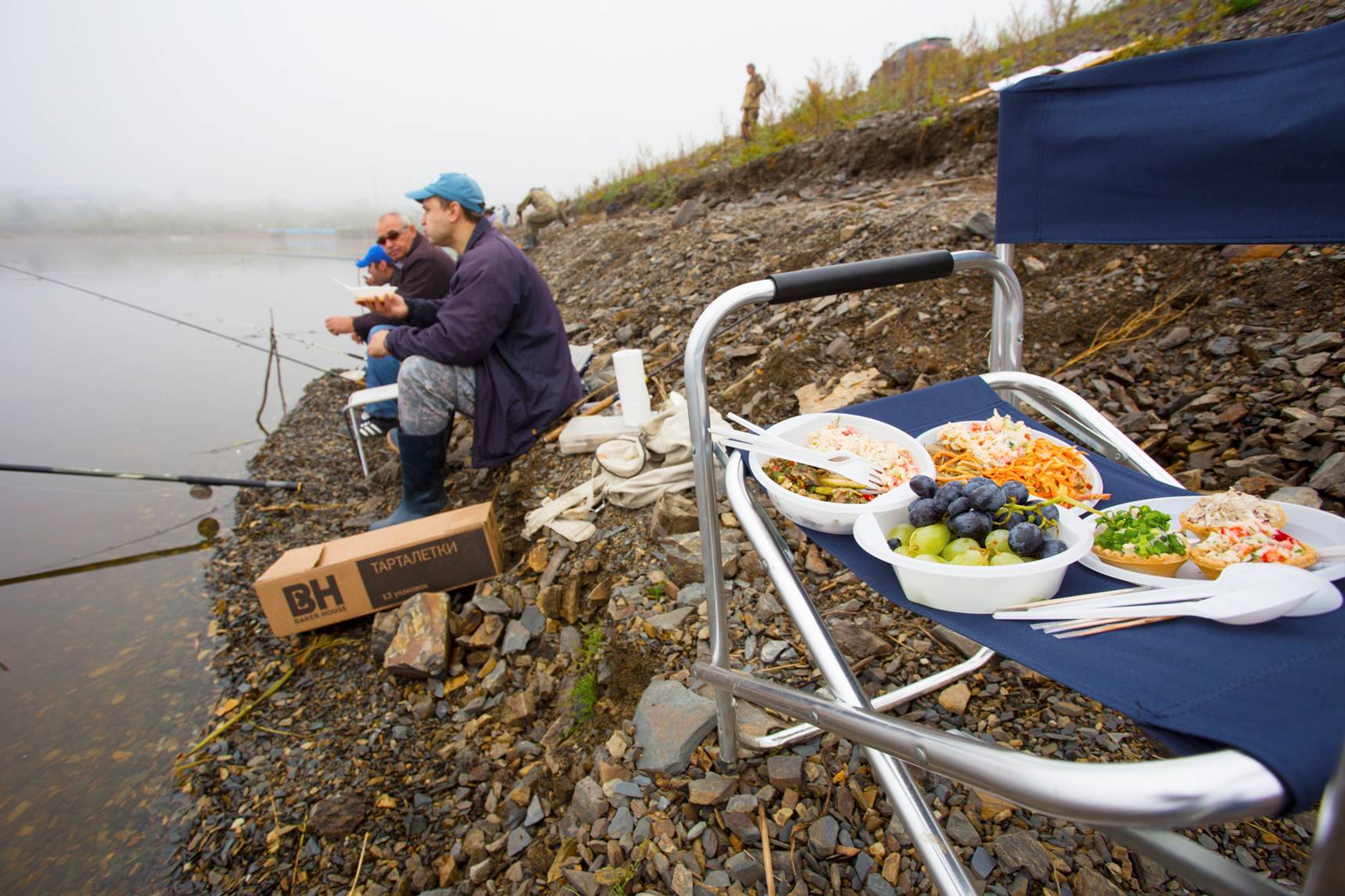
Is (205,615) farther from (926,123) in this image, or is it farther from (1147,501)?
(926,123)

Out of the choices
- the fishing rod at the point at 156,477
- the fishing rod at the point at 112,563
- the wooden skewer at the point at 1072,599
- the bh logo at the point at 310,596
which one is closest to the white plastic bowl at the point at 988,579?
the wooden skewer at the point at 1072,599

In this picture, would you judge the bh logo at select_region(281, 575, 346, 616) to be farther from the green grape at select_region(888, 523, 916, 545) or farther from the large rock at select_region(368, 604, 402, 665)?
the green grape at select_region(888, 523, 916, 545)

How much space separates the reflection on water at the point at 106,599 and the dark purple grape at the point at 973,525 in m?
2.70

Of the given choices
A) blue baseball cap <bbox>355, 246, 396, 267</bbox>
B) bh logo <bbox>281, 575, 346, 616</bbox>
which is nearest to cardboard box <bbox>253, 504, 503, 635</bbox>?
bh logo <bbox>281, 575, 346, 616</bbox>

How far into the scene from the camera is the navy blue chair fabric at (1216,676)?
22.1 inches

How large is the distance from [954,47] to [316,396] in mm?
9996

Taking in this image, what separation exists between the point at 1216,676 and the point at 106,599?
5.33m

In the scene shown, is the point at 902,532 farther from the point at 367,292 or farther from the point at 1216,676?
the point at 367,292

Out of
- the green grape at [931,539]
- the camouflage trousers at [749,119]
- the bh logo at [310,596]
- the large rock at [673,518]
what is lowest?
the bh logo at [310,596]

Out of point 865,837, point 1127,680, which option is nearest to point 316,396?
point 865,837

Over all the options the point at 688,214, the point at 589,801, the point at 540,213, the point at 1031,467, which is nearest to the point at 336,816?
the point at 589,801

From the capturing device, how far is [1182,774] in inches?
21.0

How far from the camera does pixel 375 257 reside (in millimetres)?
5133

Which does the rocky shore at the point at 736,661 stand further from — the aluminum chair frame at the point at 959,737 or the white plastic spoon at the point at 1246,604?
the white plastic spoon at the point at 1246,604
